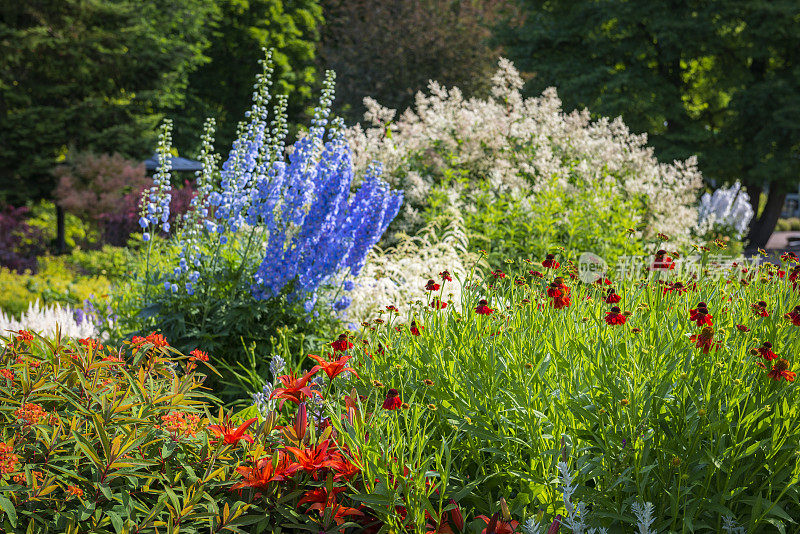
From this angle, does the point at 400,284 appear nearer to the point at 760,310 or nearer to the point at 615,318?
the point at 760,310

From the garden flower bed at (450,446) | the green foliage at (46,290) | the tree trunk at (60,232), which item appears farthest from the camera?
the tree trunk at (60,232)

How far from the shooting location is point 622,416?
210 cm

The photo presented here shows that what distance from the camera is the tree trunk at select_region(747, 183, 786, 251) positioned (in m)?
19.6

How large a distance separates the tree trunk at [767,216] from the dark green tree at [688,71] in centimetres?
3

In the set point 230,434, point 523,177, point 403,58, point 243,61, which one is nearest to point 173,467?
point 230,434

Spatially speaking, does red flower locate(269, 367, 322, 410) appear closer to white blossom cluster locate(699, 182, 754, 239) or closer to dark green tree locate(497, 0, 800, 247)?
white blossom cluster locate(699, 182, 754, 239)

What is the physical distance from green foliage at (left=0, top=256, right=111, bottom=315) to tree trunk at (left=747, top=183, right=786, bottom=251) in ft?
61.5

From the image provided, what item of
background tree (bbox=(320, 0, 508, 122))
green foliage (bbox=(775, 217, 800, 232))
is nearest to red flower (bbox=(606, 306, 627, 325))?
background tree (bbox=(320, 0, 508, 122))

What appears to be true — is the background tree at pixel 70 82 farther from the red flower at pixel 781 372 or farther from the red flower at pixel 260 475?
the red flower at pixel 781 372

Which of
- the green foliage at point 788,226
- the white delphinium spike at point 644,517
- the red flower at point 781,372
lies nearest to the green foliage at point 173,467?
the white delphinium spike at point 644,517

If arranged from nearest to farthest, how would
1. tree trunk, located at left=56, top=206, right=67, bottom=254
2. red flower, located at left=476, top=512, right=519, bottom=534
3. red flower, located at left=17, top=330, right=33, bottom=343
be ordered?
1. red flower, located at left=476, top=512, right=519, bottom=534
2. red flower, located at left=17, top=330, right=33, bottom=343
3. tree trunk, located at left=56, top=206, right=67, bottom=254

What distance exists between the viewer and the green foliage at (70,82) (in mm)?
14250

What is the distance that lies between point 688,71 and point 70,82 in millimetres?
18484

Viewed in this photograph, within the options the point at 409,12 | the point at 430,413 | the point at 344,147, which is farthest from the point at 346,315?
the point at 409,12
